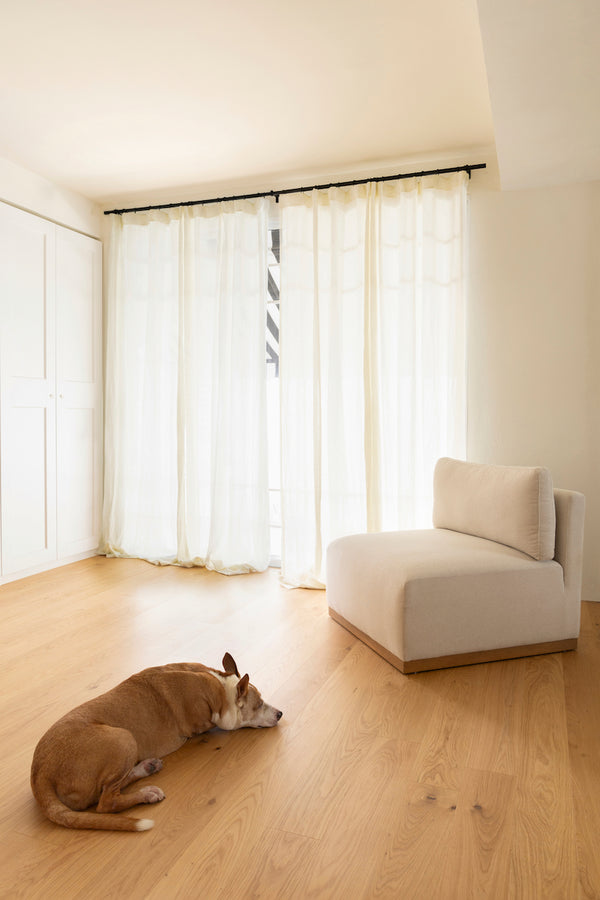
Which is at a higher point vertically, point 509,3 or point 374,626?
point 509,3

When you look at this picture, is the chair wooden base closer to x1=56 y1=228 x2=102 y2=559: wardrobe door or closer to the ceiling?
the ceiling

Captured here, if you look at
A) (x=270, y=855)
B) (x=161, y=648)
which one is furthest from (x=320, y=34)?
(x=270, y=855)

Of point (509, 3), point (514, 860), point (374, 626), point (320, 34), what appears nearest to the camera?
point (514, 860)

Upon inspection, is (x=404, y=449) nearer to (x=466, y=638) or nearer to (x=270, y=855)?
(x=466, y=638)

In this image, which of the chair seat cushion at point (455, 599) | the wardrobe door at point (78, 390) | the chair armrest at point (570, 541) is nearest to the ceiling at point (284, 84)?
the wardrobe door at point (78, 390)

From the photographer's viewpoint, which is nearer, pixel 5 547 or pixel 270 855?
pixel 270 855

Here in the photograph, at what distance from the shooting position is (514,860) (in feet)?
4.79

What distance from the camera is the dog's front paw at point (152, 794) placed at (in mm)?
1671

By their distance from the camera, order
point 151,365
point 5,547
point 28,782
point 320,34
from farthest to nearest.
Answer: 1. point 151,365
2. point 5,547
3. point 320,34
4. point 28,782

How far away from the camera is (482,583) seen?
2652 millimetres

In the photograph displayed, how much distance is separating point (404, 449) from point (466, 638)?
1442 mm

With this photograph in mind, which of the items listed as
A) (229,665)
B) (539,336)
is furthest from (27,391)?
(539,336)

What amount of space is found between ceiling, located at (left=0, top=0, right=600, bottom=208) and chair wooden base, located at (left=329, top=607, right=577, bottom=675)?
7.52 feet

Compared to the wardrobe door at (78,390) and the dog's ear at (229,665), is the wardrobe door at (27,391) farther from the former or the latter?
the dog's ear at (229,665)
